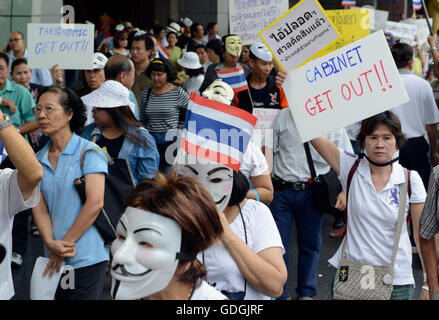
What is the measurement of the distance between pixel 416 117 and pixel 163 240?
4.85 m

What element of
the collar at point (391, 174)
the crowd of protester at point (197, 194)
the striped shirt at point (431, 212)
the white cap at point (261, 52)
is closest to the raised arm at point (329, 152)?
the crowd of protester at point (197, 194)

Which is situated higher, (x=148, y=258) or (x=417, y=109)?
(x=148, y=258)

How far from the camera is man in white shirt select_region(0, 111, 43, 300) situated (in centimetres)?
305

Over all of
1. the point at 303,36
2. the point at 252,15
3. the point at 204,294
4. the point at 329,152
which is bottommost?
the point at 204,294

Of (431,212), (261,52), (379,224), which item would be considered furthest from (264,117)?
(431,212)

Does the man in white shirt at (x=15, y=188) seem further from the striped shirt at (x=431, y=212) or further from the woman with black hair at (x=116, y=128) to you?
the striped shirt at (x=431, y=212)

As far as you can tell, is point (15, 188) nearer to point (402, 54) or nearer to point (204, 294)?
point (204, 294)

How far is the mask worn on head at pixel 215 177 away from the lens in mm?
3043

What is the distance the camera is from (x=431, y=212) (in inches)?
131

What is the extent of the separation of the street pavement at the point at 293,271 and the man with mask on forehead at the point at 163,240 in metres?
3.19

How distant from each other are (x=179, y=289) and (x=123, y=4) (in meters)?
Result: 26.0

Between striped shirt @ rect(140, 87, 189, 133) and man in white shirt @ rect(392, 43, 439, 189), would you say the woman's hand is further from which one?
man in white shirt @ rect(392, 43, 439, 189)

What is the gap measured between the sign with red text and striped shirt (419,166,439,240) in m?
0.68

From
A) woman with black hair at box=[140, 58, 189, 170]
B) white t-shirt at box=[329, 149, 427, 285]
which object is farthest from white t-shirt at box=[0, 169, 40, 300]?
woman with black hair at box=[140, 58, 189, 170]
